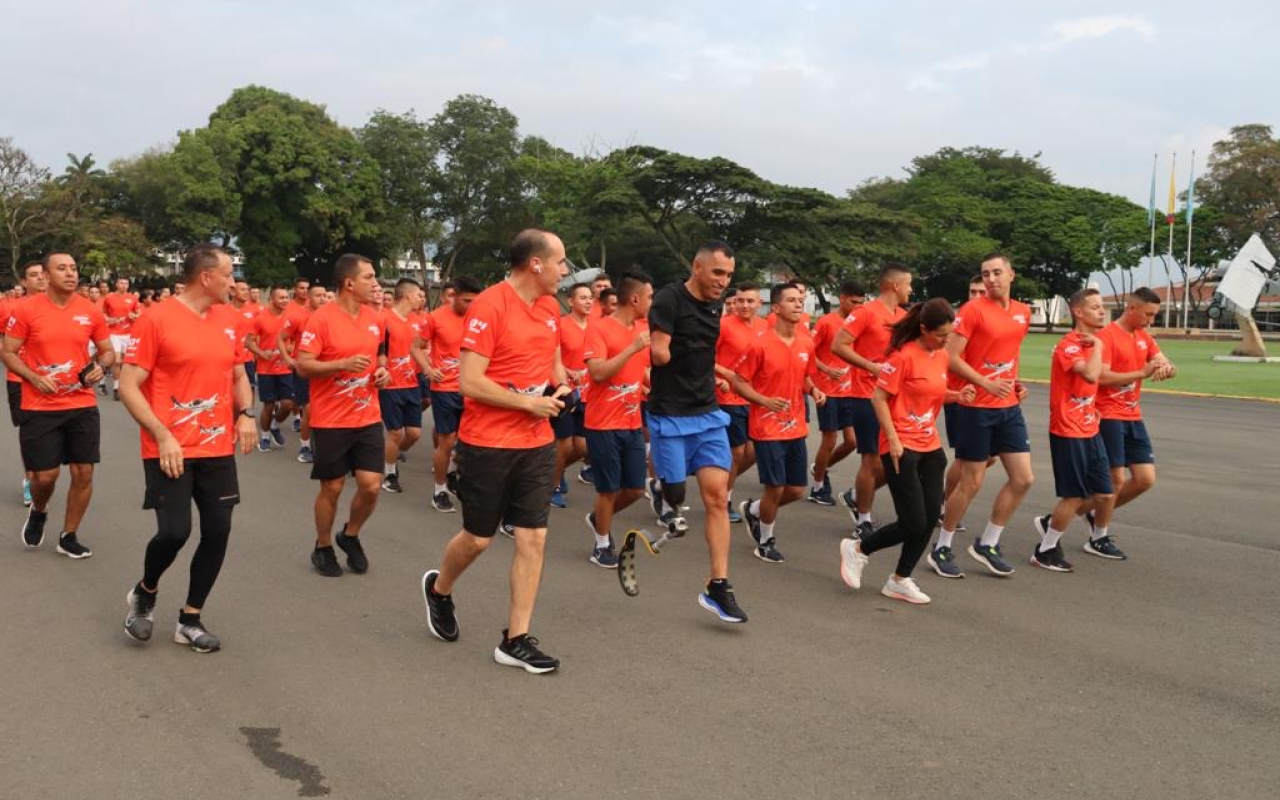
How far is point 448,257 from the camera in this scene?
6456 cm

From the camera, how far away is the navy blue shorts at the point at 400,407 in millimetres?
9547

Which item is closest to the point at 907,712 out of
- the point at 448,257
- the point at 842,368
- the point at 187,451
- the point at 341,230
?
the point at 187,451

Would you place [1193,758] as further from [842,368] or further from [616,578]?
[842,368]

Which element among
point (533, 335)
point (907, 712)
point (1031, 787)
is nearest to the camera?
point (1031, 787)

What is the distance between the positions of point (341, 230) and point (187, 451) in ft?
170

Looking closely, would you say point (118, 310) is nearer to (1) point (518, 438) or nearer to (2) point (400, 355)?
(2) point (400, 355)

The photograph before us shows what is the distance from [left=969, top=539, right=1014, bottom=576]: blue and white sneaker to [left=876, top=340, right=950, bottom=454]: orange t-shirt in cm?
105

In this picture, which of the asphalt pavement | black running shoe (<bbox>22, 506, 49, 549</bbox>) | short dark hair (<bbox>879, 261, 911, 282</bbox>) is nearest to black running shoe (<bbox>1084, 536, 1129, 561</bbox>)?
the asphalt pavement

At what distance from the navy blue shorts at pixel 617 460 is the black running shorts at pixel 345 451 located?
150 cm

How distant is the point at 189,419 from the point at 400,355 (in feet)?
16.5

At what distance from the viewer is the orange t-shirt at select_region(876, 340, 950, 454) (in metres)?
5.79

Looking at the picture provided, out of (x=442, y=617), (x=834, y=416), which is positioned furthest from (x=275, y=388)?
(x=442, y=617)

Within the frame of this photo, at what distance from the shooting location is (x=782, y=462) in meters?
6.79

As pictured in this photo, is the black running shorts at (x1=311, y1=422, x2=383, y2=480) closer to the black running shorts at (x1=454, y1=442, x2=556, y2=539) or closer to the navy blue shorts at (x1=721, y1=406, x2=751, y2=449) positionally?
the black running shorts at (x1=454, y1=442, x2=556, y2=539)
